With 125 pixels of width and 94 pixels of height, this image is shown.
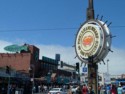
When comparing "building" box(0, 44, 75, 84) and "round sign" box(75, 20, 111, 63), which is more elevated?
"building" box(0, 44, 75, 84)

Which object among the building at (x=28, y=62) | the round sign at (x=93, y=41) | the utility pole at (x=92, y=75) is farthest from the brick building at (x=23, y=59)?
the utility pole at (x=92, y=75)

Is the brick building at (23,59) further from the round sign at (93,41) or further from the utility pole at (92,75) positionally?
the utility pole at (92,75)

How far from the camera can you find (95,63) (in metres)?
26.3

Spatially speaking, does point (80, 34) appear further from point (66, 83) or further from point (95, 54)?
point (66, 83)

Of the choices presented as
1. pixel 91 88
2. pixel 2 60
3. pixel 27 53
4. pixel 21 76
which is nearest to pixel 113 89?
pixel 91 88

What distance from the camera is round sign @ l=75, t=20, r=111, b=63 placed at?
2548cm

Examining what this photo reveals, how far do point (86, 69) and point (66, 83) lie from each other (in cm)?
7610

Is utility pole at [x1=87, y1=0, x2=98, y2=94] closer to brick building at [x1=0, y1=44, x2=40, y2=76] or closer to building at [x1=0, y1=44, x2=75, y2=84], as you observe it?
building at [x1=0, y1=44, x2=75, y2=84]

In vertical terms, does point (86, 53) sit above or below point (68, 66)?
below

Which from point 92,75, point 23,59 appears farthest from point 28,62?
point 92,75

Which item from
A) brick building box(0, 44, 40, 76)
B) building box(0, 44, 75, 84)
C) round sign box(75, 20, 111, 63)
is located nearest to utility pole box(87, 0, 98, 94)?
round sign box(75, 20, 111, 63)

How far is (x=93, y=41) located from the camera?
2625 centimetres

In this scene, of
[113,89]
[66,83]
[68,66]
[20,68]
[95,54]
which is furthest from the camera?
[68,66]

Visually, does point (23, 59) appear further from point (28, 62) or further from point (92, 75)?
point (92, 75)
